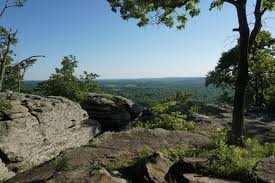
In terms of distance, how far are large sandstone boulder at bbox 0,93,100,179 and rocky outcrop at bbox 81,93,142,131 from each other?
5.35 m

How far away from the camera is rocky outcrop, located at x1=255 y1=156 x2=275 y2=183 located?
989cm

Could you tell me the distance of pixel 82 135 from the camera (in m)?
20.3

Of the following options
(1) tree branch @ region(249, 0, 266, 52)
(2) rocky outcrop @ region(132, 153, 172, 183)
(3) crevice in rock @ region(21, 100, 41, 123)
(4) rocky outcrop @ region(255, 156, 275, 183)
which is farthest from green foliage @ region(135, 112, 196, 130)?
(4) rocky outcrop @ region(255, 156, 275, 183)

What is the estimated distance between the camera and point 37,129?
54.3 ft

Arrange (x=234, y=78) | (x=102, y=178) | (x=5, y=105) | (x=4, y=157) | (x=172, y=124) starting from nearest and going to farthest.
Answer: (x=102, y=178), (x=4, y=157), (x=5, y=105), (x=172, y=124), (x=234, y=78)

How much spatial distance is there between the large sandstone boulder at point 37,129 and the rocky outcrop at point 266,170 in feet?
29.3

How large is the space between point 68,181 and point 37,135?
751 centimetres

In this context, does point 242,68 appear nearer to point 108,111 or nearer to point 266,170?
point 266,170

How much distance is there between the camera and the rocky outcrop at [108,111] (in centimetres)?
2728

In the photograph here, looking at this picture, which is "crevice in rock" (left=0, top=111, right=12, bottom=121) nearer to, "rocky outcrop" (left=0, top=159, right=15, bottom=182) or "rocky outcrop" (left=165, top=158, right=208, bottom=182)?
"rocky outcrop" (left=0, top=159, right=15, bottom=182)

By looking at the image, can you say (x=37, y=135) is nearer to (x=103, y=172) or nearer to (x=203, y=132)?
(x=103, y=172)

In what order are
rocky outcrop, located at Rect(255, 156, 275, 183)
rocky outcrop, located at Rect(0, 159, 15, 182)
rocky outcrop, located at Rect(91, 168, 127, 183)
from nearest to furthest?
1. rocky outcrop, located at Rect(91, 168, 127, 183)
2. rocky outcrop, located at Rect(255, 156, 275, 183)
3. rocky outcrop, located at Rect(0, 159, 15, 182)

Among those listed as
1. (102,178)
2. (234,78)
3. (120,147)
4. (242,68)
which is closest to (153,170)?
(102,178)

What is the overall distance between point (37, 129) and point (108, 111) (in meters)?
11.4
